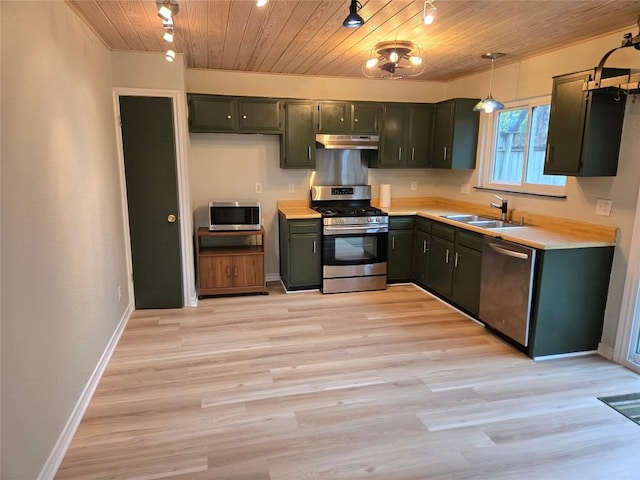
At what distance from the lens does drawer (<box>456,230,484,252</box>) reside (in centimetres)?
381

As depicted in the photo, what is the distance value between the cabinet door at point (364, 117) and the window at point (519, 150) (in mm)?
1246

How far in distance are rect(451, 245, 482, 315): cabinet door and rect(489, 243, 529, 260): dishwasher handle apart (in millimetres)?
284

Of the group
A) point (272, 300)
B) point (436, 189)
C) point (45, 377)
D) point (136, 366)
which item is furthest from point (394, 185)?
point (45, 377)

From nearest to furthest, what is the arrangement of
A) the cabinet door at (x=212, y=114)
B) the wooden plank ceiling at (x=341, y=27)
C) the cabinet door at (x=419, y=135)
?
the wooden plank ceiling at (x=341, y=27) → the cabinet door at (x=212, y=114) → the cabinet door at (x=419, y=135)

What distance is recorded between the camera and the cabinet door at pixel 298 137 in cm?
474

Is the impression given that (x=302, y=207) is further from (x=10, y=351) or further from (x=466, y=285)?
(x=10, y=351)

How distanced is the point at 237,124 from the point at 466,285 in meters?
2.97

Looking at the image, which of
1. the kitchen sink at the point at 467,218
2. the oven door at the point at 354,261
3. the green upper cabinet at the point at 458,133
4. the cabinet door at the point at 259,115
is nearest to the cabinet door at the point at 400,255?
the oven door at the point at 354,261

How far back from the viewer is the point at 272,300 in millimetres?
4574

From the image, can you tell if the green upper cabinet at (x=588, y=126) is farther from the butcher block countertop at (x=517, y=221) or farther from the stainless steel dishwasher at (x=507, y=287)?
the stainless steel dishwasher at (x=507, y=287)

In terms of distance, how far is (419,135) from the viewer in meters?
5.14

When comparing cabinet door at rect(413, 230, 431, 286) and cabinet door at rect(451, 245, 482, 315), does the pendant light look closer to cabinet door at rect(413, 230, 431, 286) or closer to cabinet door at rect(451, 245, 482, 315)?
cabinet door at rect(451, 245, 482, 315)

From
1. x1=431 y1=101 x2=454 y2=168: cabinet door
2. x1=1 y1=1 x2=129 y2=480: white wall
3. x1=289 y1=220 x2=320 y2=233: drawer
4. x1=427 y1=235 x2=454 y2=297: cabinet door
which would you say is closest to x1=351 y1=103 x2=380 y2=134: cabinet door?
x1=431 y1=101 x2=454 y2=168: cabinet door

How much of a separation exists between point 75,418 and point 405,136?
170 inches
